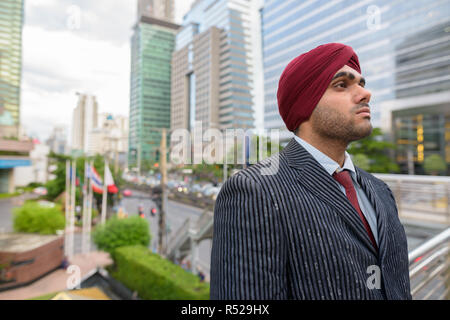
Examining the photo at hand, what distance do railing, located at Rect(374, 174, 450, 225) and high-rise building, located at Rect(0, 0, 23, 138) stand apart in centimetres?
867

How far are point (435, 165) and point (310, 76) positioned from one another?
22149mm

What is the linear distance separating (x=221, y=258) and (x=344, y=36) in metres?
1.78

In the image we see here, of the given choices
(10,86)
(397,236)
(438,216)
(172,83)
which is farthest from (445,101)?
(10,86)

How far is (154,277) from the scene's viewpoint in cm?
858

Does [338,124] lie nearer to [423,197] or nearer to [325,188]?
[325,188]

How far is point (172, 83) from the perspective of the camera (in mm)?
5949

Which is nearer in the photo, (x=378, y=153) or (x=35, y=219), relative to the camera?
(x=35, y=219)

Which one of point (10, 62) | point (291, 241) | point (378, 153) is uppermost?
point (10, 62)

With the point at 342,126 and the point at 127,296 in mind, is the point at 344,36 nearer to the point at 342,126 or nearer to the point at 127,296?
the point at 342,126

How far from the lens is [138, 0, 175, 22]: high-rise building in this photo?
286 cm

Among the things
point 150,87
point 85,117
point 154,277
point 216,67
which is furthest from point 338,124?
point 154,277

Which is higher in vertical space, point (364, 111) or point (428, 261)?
point (364, 111)

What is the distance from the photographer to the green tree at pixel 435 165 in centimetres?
1781

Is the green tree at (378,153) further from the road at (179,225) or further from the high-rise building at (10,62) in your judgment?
the high-rise building at (10,62)
